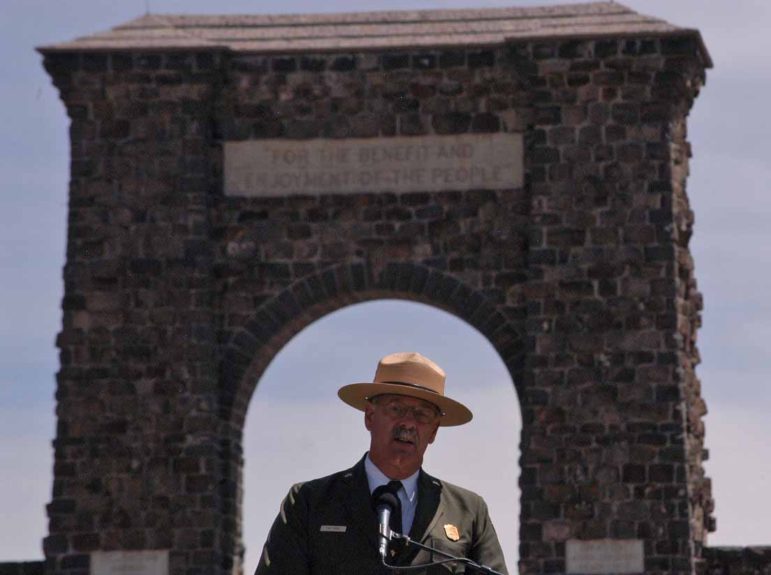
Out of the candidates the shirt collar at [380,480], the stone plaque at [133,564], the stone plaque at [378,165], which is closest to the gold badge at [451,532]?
the shirt collar at [380,480]

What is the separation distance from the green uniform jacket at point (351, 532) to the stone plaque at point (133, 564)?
1332 cm

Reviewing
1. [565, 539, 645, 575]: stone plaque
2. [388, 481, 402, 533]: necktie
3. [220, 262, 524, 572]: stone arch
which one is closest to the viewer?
[388, 481, 402, 533]: necktie

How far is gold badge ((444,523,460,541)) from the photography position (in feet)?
27.0

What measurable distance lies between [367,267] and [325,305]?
0.59 m

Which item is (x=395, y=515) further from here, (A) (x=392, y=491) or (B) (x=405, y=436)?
(B) (x=405, y=436)

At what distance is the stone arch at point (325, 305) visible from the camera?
21781mm

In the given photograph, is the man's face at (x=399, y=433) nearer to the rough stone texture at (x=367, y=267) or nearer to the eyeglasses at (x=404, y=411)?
the eyeglasses at (x=404, y=411)

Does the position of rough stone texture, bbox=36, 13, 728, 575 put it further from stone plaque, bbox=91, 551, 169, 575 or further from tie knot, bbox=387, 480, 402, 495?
tie knot, bbox=387, 480, 402, 495

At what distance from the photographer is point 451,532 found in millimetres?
8234

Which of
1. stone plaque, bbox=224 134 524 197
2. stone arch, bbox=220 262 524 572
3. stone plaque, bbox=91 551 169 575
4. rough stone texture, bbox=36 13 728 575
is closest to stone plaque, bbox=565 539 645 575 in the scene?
rough stone texture, bbox=36 13 728 575

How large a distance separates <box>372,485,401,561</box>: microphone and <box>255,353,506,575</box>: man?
0.05 m

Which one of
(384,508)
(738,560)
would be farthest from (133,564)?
(384,508)

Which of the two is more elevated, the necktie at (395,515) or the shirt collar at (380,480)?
the shirt collar at (380,480)

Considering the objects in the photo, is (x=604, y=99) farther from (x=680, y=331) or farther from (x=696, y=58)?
(x=680, y=331)
